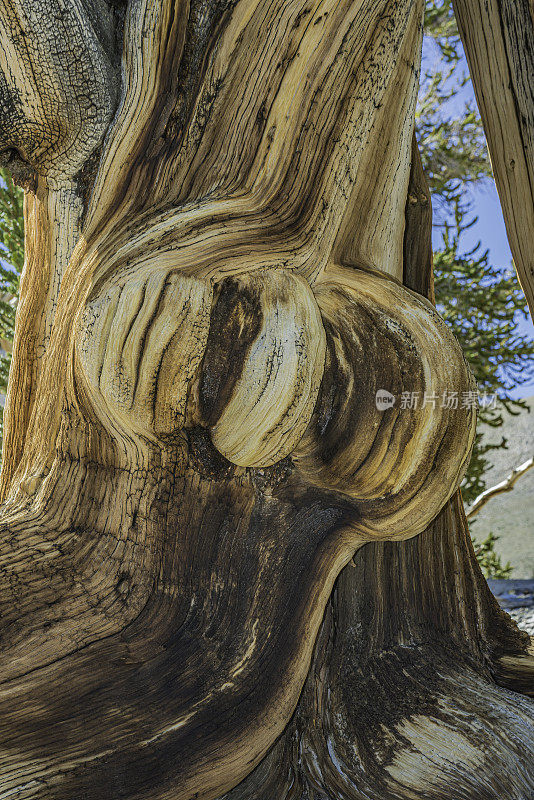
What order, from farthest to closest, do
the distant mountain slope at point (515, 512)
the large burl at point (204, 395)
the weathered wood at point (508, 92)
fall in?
the distant mountain slope at point (515, 512), the weathered wood at point (508, 92), the large burl at point (204, 395)

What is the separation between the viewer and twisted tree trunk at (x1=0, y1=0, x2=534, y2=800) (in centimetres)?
124

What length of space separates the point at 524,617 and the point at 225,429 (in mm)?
2702

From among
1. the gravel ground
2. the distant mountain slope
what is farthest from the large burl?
the distant mountain slope

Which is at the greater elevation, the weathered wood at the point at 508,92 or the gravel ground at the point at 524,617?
the weathered wood at the point at 508,92

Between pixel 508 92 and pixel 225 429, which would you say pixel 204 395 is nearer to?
pixel 225 429

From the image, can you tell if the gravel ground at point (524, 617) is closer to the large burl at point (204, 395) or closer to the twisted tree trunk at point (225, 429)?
the twisted tree trunk at point (225, 429)

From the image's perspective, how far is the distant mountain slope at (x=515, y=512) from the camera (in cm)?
1201

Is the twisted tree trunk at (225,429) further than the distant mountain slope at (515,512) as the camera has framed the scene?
No

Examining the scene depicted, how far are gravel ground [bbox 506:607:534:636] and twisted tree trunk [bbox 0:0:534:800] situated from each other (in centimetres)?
187

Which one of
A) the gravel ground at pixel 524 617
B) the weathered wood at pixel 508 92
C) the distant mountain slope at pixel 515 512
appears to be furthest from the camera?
the distant mountain slope at pixel 515 512

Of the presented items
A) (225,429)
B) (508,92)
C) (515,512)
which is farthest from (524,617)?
(515,512)

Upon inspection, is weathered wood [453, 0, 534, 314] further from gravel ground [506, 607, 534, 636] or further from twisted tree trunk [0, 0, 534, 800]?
gravel ground [506, 607, 534, 636]

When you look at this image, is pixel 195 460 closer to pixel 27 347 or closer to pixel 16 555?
pixel 16 555

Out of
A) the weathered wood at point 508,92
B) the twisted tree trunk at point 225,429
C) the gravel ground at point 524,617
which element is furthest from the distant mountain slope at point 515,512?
the twisted tree trunk at point 225,429
